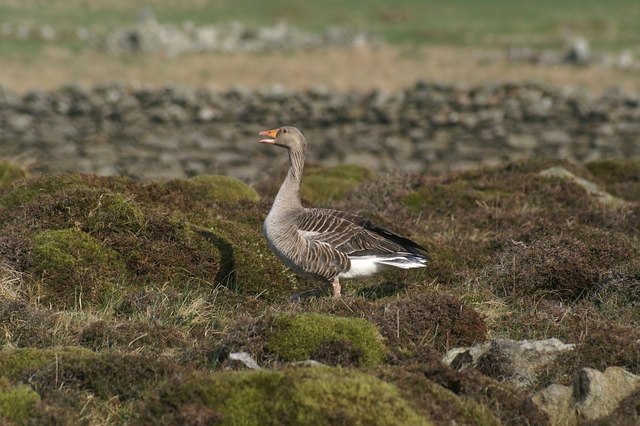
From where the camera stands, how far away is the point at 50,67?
51.7 metres

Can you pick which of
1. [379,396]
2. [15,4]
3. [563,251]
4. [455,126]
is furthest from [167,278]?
[15,4]

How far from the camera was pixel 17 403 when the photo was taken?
335 inches

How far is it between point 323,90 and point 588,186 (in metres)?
20.0

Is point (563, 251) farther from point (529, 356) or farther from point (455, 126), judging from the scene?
point (455, 126)

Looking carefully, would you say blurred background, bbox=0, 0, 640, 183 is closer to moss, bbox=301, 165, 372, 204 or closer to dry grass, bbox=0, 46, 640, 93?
dry grass, bbox=0, 46, 640, 93

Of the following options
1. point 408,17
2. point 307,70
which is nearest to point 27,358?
point 307,70

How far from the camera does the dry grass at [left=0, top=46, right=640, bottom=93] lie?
46.5 metres

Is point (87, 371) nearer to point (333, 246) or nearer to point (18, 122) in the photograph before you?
point (333, 246)

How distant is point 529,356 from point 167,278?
5.37m

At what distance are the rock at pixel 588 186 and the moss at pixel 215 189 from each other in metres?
6.40

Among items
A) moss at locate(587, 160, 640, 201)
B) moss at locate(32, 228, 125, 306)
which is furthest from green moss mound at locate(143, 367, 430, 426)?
moss at locate(587, 160, 640, 201)

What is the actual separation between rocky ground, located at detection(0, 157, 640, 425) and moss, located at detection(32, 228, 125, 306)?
3 cm

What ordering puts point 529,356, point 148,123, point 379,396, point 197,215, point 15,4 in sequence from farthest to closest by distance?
1. point 15,4
2. point 148,123
3. point 197,215
4. point 529,356
5. point 379,396

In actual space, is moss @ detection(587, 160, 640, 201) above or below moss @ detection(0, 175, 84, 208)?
below
